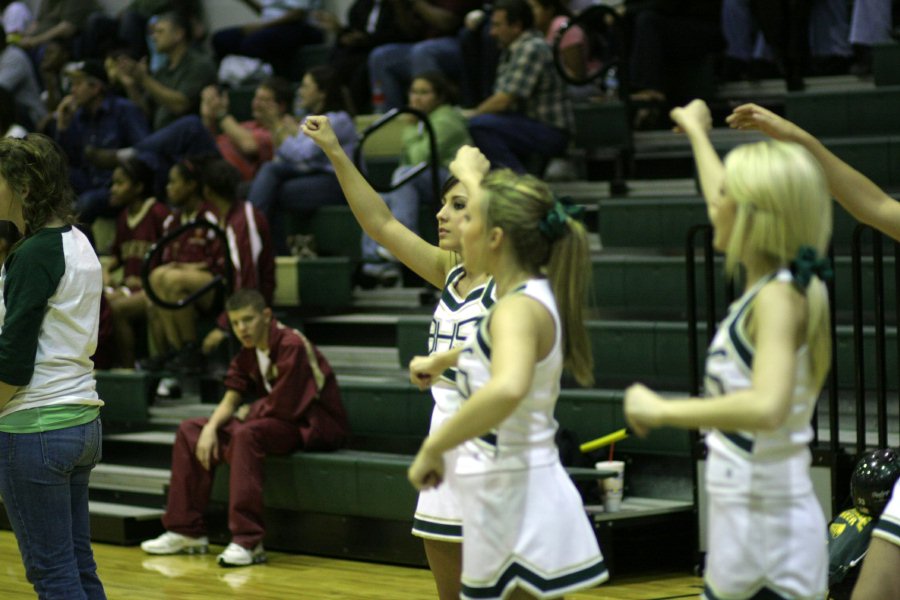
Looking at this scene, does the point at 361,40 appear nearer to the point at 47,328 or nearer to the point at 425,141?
the point at 425,141

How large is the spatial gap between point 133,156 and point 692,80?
3124 millimetres

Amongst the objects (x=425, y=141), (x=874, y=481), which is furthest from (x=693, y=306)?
(x=425, y=141)

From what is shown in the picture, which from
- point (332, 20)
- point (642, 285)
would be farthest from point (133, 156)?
point (642, 285)

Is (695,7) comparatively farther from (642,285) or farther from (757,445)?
(757,445)

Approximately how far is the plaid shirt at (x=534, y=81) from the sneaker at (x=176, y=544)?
2803 mm

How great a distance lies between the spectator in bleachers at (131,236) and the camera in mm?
7254

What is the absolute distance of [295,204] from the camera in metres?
7.66

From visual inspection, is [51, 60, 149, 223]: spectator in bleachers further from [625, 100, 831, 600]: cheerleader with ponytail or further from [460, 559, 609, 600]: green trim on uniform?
[625, 100, 831, 600]: cheerleader with ponytail

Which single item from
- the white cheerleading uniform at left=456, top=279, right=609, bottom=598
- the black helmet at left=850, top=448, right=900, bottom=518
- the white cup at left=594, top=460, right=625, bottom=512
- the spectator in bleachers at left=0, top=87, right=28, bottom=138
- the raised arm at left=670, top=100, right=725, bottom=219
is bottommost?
the white cup at left=594, top=460, right=625, bottom=512

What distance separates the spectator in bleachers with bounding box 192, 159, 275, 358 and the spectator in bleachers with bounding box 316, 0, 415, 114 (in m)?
1.93

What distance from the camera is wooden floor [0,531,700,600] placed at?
4.86 metres

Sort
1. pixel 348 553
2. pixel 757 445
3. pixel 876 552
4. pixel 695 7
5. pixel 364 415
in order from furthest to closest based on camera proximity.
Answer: pixel 695 7, pixel 364 415, pixel 348 553, pixel 876 552, pixel 757 445

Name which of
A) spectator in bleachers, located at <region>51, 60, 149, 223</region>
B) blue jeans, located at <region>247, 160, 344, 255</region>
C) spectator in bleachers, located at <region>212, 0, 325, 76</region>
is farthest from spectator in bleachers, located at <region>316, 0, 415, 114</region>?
spectator in bleachers, located at <region>51, 60, 149, 223</region>

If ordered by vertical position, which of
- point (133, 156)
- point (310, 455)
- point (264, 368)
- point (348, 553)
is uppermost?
point (133, 156)
